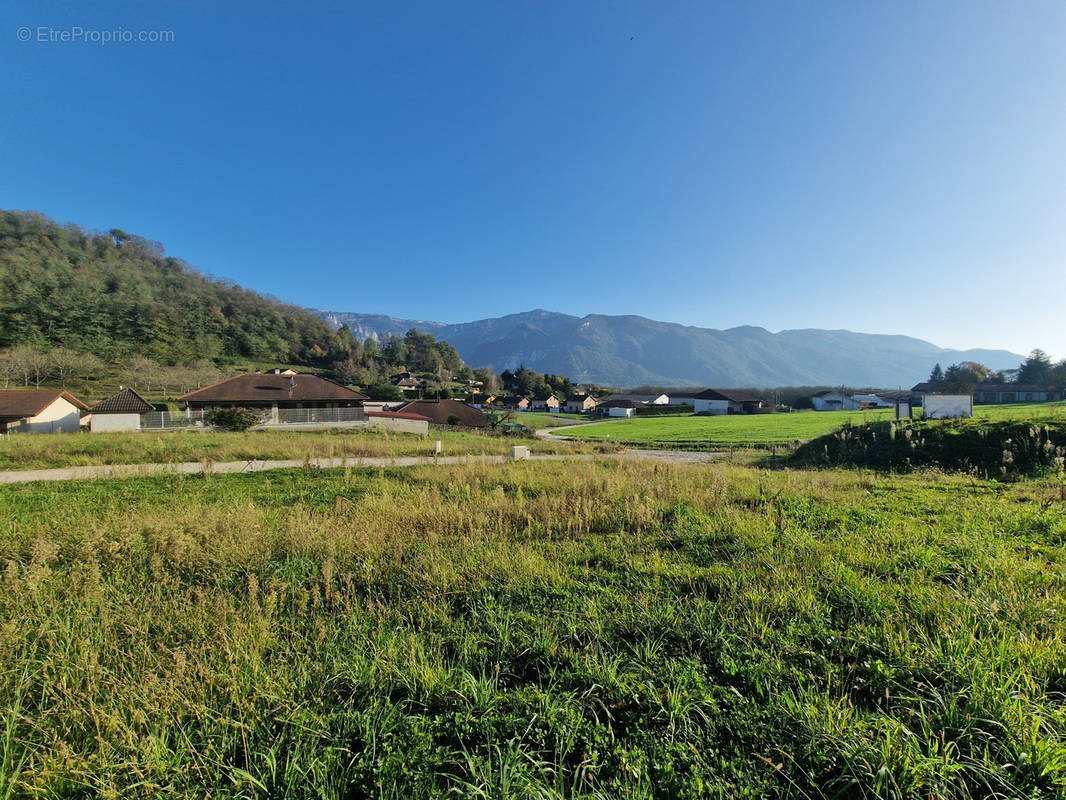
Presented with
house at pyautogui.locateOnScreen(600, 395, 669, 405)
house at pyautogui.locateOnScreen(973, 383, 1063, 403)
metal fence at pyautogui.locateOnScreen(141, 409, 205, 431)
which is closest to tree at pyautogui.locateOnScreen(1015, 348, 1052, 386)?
house at pyautogui.locateOnScreen(973, 383, 1063, 403)

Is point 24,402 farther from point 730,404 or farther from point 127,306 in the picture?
point 730,404

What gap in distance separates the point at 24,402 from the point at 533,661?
54317mm

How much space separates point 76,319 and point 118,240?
211 feet

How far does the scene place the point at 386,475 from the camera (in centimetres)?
1229

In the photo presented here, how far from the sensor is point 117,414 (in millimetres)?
35906

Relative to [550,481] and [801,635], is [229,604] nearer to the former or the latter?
[801,635]

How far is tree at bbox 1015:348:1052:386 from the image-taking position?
72.7m

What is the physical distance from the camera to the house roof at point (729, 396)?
9000cm

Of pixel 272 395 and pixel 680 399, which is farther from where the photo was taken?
pixel 680 399

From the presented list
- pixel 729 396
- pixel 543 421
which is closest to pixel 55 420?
pixel 543 421

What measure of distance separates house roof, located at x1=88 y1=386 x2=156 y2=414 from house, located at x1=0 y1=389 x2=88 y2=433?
7.30 ft

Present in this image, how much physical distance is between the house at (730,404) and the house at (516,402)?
4350 cm

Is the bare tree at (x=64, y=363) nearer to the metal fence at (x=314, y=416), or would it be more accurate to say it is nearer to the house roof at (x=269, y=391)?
the house roof at (x=269, y=391)

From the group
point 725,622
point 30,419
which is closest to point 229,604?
point 725,622
